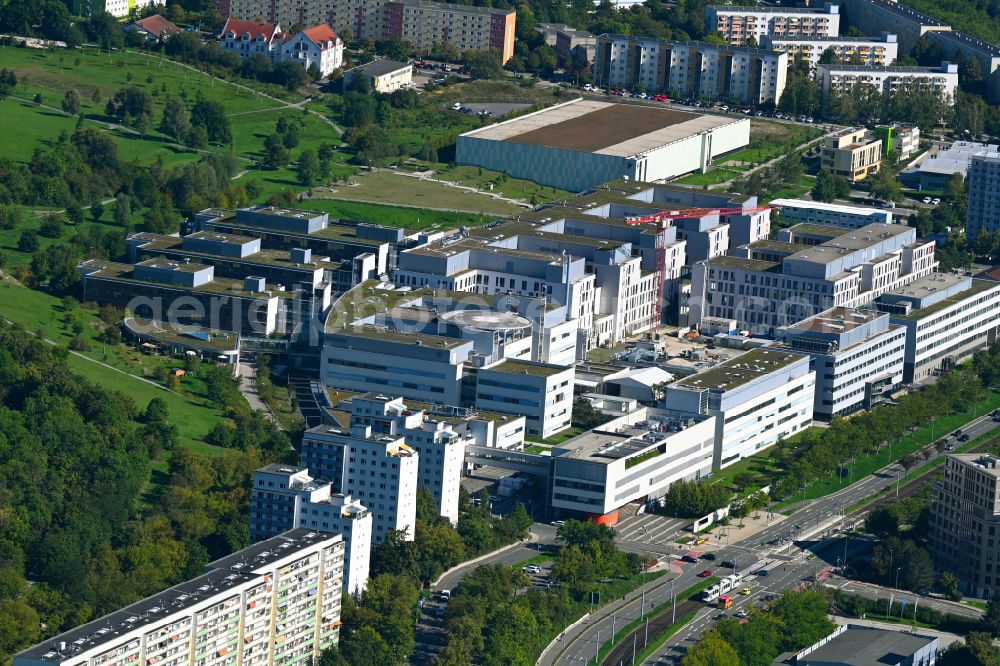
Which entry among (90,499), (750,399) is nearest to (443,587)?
(90,499)

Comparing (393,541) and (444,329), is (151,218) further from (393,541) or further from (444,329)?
(393,541)

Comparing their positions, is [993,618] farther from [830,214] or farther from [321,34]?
[321,34]

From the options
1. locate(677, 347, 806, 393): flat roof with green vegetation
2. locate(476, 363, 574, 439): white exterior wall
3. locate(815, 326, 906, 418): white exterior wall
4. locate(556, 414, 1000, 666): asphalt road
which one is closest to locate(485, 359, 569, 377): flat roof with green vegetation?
locate(476, 363, 574, 439): white exterior wall

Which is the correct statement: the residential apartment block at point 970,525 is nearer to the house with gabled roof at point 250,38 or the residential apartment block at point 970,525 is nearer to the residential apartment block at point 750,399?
the residential apartment block at point 750,399

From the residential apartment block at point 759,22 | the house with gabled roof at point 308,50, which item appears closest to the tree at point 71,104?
the house with gabled roof at point 308,50

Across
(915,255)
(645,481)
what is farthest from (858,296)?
(645,481)
